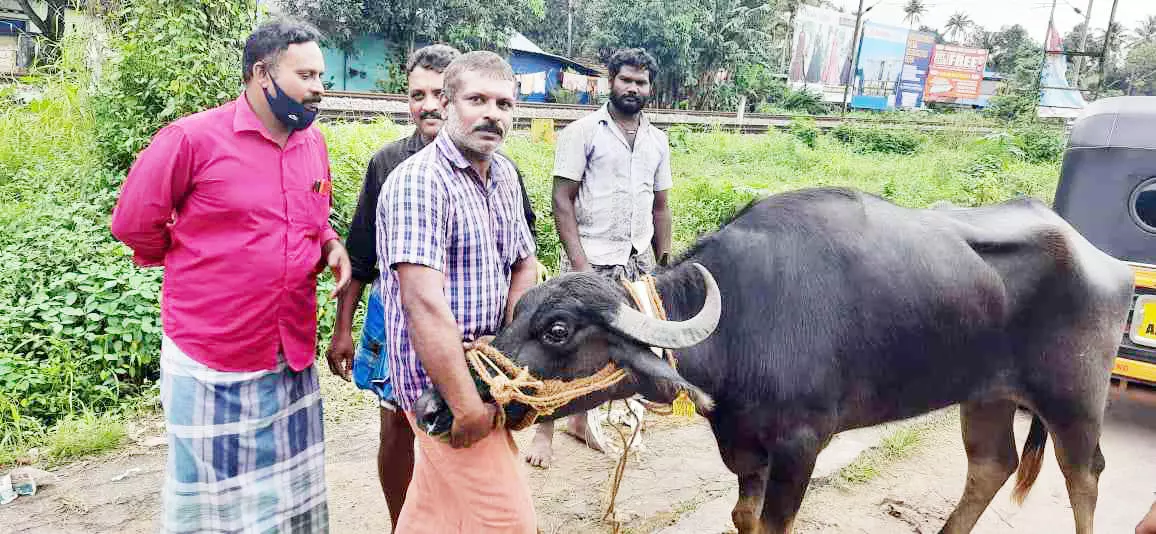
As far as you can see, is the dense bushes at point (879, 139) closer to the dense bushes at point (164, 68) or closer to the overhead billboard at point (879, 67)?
the overhead billboard at point (879, 67)

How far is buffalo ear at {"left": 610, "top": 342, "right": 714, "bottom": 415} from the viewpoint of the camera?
221 cm

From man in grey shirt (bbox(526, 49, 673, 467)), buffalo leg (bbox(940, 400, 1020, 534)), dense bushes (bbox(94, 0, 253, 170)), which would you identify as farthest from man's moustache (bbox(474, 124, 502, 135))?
dense bushes (bbox(94, 0, 253, 170))

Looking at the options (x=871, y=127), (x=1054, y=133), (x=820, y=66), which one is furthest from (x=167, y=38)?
(x=820, y=66)

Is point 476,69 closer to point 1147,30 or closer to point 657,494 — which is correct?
point 657,494

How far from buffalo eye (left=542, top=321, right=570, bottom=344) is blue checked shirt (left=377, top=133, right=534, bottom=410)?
0.17 metres

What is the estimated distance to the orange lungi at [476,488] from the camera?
2119 mm

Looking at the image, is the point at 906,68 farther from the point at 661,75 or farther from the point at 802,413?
the point at 802,413

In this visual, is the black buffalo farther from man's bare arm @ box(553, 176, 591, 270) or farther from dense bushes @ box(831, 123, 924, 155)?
dense bushes @ box(831, 123, 924, 155)

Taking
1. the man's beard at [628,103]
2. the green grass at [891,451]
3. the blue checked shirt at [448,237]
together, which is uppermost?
the man's beard at [628,103]

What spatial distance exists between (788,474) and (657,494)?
1233mm

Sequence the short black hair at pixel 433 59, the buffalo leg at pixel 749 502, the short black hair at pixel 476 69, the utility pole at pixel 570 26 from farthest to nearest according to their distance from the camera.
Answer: the utility pole at pixel 570 26, the buffalo leg at pixel 749 502, the short black hair at pixel 433 59, the short black hair at pixel 476 69

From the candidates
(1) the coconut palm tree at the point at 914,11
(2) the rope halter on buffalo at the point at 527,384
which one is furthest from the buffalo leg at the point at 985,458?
(1) the coconut palm tree at the point at 914,11

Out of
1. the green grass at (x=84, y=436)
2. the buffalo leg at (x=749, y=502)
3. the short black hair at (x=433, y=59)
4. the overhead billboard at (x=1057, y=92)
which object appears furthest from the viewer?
the overhead billboard at (x=1057, y=92)

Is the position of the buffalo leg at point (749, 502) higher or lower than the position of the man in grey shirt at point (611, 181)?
lower
